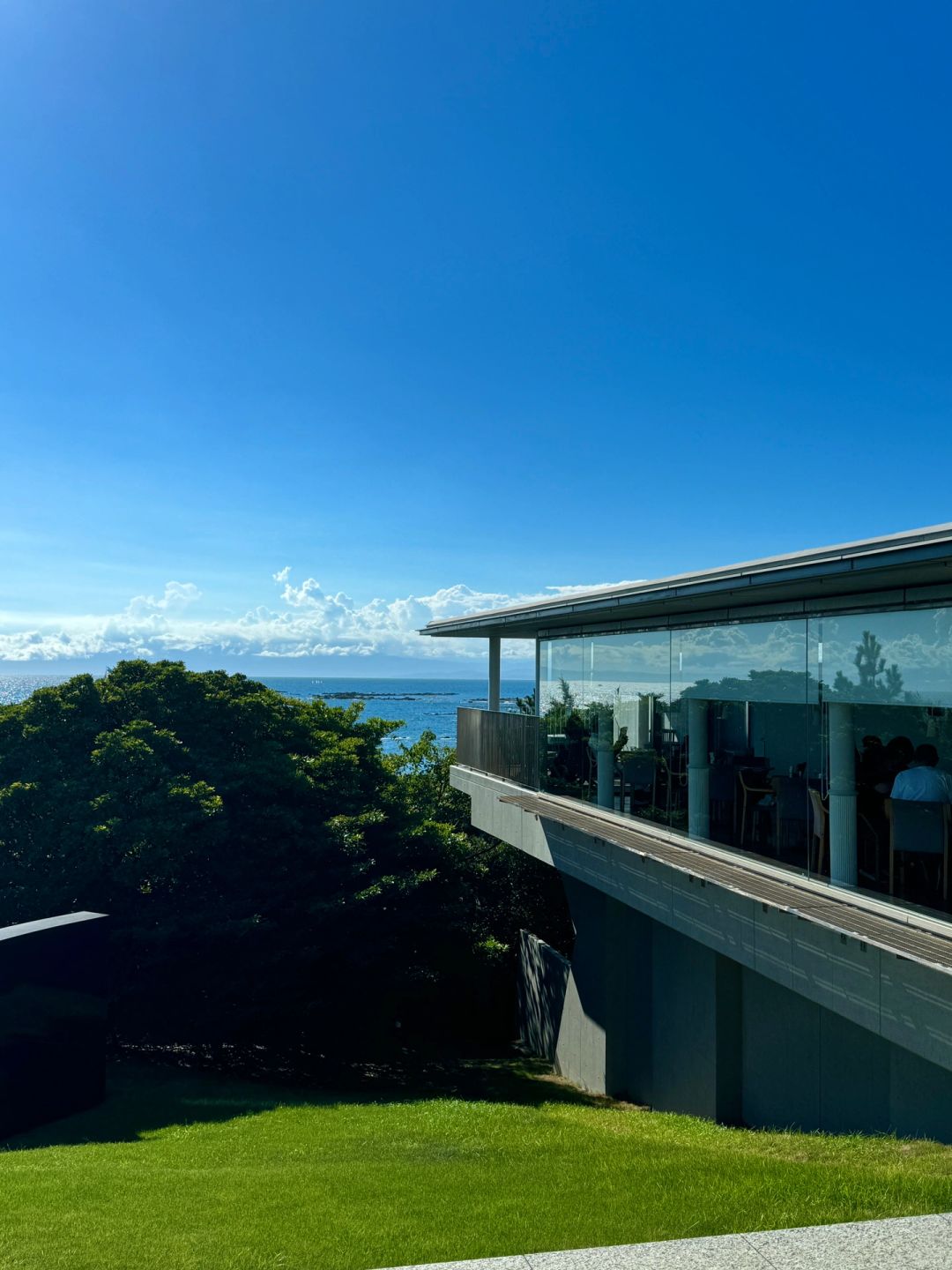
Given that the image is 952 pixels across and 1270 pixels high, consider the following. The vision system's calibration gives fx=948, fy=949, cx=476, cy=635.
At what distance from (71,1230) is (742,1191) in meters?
4.22

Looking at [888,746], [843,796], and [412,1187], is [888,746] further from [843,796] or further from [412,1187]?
[412,1187]

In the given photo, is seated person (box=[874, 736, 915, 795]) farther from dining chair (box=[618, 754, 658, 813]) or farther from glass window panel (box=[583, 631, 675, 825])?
dining chair (box=[618, 754, 658, 813])

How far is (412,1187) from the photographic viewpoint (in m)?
6.68

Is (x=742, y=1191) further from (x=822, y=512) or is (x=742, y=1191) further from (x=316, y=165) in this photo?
(x=822, y=512)

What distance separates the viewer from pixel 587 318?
25938 mm

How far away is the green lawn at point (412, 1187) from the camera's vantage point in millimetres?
5383

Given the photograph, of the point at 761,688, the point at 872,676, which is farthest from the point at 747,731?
the point at 872,676

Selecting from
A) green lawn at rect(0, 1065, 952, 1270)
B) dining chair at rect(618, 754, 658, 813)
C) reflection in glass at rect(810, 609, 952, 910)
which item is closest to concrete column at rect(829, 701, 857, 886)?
reflection in glass at rect(810, 609, 952, 910)

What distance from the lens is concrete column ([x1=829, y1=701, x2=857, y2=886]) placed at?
7.93 metres

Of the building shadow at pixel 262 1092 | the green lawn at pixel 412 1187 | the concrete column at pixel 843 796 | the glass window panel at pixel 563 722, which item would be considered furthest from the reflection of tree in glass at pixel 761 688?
the building shadow at pixel 262 1092

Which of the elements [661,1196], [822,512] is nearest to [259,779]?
[661,1196]

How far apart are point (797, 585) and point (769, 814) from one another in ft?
7.93

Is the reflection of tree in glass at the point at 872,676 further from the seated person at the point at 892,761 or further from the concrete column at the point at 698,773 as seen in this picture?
the concrete column at the point at 698,773

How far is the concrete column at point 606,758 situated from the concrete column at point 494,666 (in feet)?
22.1
